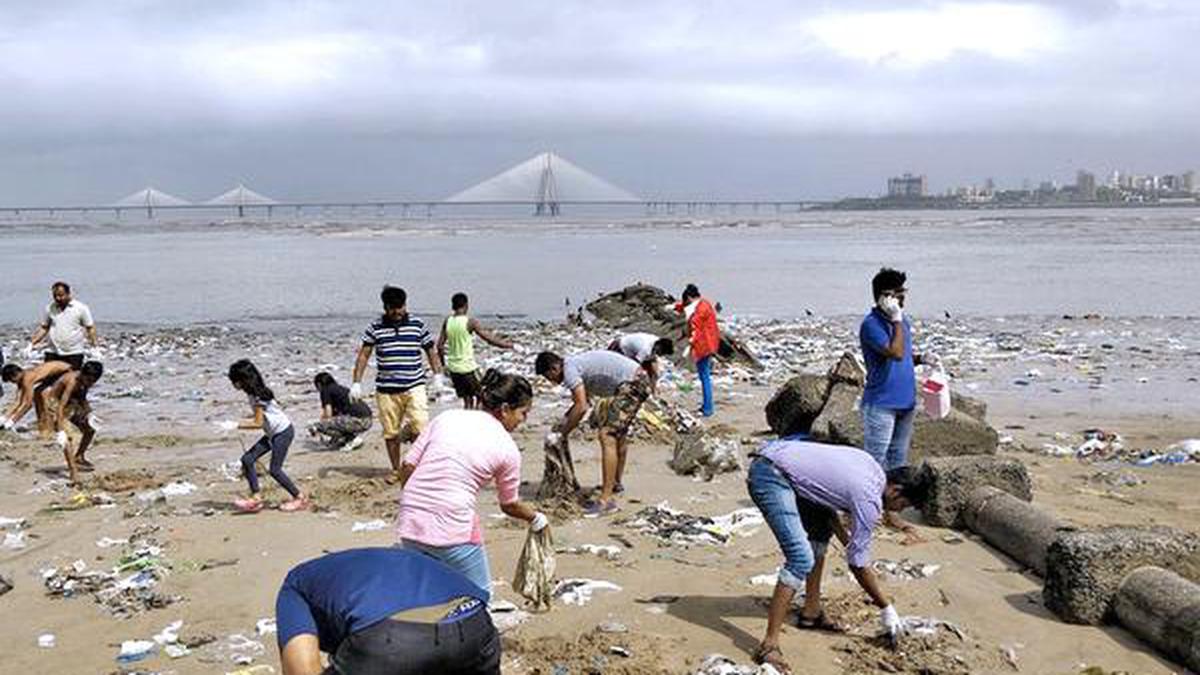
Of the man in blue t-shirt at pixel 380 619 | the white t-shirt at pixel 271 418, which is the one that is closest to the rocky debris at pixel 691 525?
the white t-shirt at pixel 271 418

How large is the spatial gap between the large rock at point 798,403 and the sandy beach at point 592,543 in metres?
0.30

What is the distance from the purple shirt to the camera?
5.00m

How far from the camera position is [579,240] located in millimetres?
63344

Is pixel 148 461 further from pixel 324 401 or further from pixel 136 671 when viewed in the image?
pixel 136 671

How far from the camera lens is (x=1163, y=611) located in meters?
5.29

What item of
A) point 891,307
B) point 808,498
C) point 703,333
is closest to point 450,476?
point 808,498

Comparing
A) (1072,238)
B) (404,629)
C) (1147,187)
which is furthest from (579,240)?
(1147,187)

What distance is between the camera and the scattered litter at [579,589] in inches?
238

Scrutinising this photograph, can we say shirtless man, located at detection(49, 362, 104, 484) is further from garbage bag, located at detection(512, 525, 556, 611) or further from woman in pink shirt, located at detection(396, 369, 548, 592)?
woman in pink shirt, located at detection(396, 369, 548, 592)

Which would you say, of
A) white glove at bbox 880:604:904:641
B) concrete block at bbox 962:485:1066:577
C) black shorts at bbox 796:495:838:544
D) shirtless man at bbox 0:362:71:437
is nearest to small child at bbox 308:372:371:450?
shirtless man at bbox 0:362:71:437

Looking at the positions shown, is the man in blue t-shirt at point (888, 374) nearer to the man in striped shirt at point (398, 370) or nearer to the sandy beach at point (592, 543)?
the sandy beach at point (592, 543)

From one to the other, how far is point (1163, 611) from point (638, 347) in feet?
13.8

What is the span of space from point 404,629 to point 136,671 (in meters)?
2.90

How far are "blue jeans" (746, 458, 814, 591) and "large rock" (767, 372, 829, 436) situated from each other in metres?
4.86
